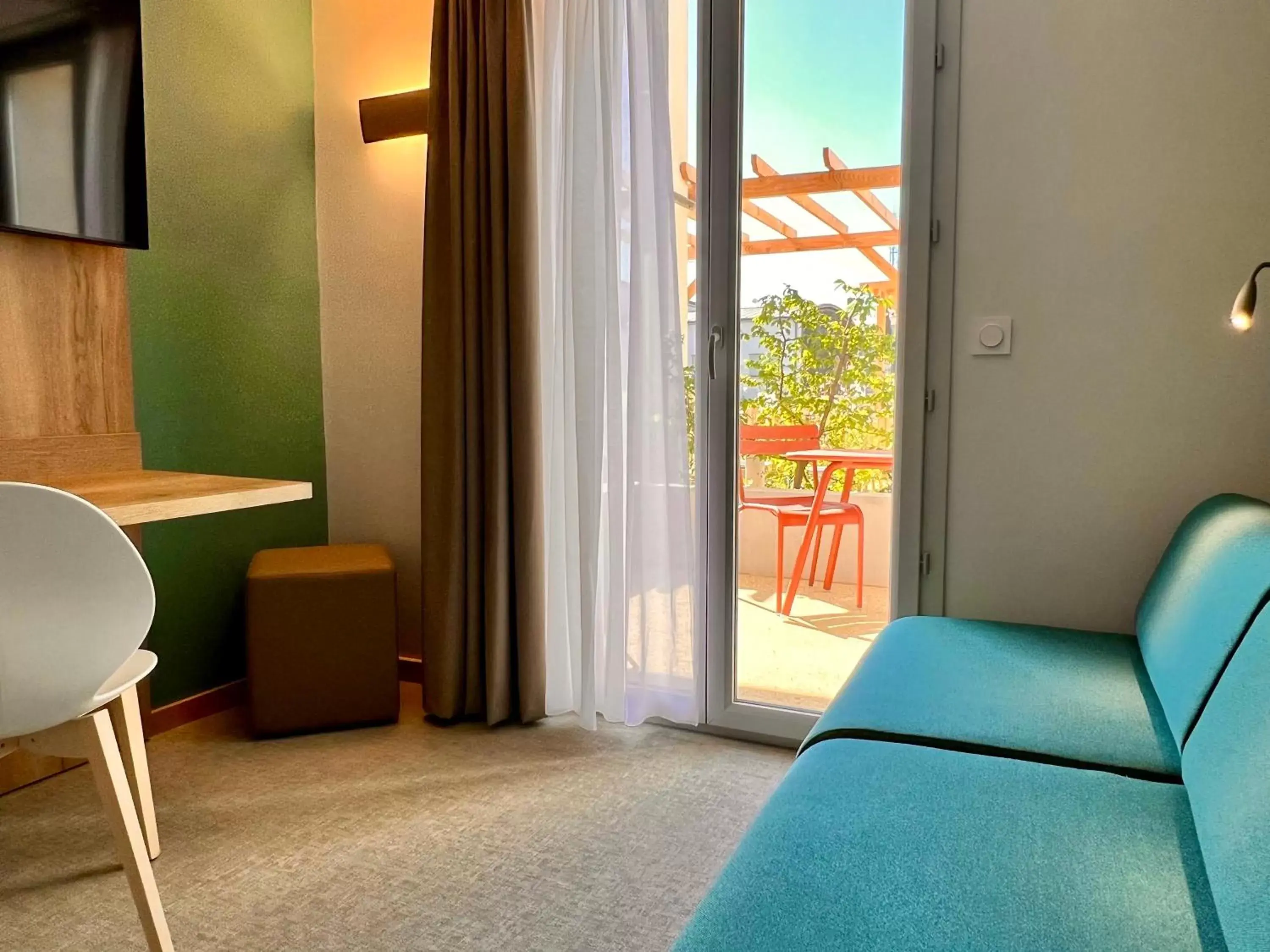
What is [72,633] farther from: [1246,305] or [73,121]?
[1246,305]

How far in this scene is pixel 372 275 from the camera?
304 cm

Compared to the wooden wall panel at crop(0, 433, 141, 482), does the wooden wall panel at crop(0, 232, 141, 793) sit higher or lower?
higher

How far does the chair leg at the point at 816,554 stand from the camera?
2.51 meters

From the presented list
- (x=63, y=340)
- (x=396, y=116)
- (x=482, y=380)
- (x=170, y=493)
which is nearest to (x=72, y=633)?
(x=170, y=493)

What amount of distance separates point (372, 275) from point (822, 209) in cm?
158

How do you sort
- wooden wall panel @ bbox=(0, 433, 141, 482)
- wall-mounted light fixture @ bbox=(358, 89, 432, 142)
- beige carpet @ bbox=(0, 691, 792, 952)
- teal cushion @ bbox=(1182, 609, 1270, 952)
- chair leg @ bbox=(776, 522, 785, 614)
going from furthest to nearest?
wall-mounted light fixture @ bbox=(358, 89, 432, 142)
chair leg @ bbox=(776, 522, 785, 614)
wooden wall panel @ bbox=(0, 433, 141, 482)
beige carpet @ bbox=(0, 691, 792, 952)
teal cushion @ bbox=(1182, 609, 1270, 952)

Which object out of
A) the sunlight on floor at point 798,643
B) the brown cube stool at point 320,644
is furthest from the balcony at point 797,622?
the brown cube stool at point 320,644

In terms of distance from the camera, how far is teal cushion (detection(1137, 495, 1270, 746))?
1223 millimetres

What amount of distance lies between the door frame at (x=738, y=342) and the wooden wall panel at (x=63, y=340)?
1.64 meters

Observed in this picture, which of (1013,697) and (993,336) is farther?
(993,336)

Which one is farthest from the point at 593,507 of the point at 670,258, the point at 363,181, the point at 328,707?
the point at 363,181

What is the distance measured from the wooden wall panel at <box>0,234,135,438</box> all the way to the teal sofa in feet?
6.85

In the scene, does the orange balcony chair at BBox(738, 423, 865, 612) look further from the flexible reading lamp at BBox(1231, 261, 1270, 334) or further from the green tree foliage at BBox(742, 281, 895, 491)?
the flexible reading lamp at BBox(1231, 261, 1270, 334)

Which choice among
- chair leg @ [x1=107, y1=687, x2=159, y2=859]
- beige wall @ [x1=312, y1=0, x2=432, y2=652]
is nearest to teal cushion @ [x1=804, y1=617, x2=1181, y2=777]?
chair leg @ [x1=107, y1=687, x2=159, y2=859]
